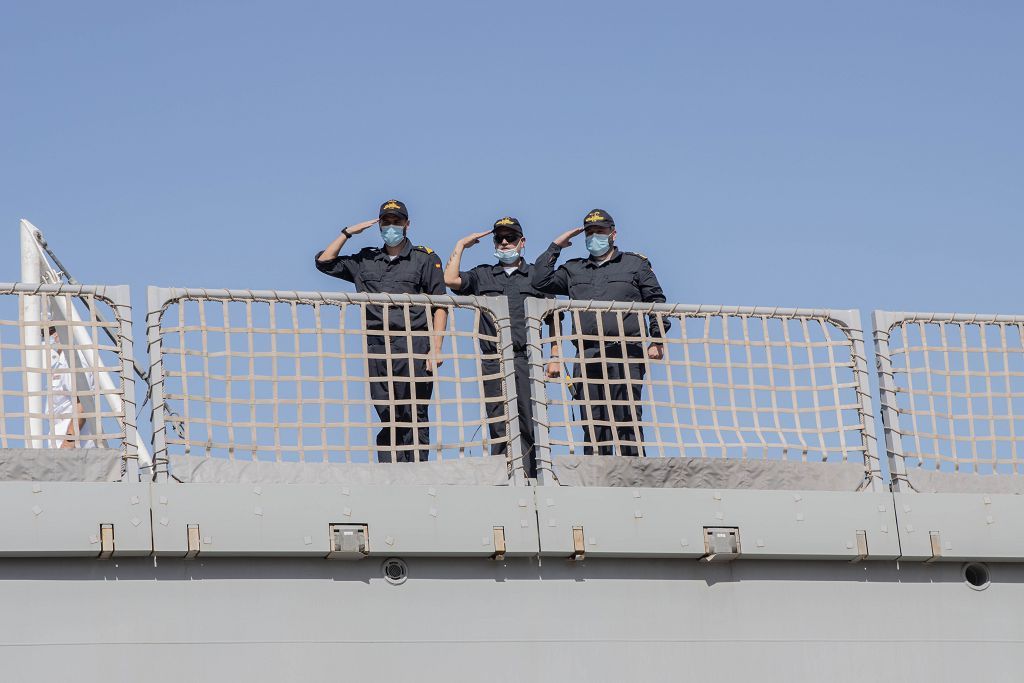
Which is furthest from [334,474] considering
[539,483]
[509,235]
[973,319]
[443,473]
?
[973,319]

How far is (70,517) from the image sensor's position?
24.2 feet

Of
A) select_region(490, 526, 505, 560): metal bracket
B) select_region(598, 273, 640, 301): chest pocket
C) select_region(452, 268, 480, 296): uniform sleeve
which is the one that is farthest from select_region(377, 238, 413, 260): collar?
select_region(490, 526, 505, 560): metal bracket

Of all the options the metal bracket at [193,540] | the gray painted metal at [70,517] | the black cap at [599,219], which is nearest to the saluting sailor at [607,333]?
the black cap at [599,219]

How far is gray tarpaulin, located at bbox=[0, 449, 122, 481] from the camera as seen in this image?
7.54m

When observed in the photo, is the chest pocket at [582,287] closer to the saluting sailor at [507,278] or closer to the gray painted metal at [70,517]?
the saluting sailor at [507,278]

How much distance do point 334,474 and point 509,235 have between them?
3185mm

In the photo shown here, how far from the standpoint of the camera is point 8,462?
754cm

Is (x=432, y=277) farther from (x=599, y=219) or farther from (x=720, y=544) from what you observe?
(x=720, y=544)

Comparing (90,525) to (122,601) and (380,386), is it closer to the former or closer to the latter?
(122,601)

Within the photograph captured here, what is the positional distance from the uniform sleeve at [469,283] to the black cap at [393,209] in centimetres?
59

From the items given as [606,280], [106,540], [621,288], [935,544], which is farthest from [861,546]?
[106,540]

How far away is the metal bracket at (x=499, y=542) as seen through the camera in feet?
25.8

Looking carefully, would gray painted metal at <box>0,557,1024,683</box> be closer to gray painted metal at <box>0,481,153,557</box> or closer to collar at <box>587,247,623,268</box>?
gray painted metal at <box>0,481,153,557</box>

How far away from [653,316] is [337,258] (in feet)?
7.85
